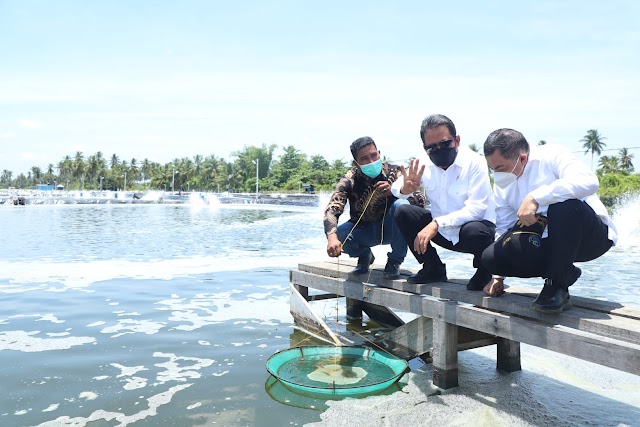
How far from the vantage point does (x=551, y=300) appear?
3305mm

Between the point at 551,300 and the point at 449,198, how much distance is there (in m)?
1.16

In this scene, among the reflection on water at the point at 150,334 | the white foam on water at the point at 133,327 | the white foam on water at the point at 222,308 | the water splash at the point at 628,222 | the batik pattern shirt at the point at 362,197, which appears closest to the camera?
the reflection on water at the point at 150,334

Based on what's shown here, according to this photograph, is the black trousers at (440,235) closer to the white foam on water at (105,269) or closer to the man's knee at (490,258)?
the man's knee at (490,258)

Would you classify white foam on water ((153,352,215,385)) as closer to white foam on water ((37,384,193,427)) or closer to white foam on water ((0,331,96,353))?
white foam on water ((37,384,193,427))

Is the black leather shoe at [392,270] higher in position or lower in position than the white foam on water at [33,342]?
higher

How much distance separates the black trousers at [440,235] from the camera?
3943mm

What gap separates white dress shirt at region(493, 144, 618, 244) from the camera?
3092 mm

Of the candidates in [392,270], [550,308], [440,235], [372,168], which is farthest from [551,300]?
[372,168]

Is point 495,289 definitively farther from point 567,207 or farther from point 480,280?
point 567,207

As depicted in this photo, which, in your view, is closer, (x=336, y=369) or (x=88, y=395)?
(x=88, y=395)

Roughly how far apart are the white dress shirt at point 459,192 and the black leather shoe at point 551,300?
2.68 ft

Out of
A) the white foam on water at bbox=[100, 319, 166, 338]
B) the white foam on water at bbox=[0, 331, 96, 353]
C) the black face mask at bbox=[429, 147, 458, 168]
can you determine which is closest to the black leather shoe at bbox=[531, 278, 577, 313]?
the black face mask at bbox=[429, 147, 458, 168]

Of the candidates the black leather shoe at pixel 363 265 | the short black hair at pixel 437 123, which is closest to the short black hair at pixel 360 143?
the short black hair at pixel 437 123

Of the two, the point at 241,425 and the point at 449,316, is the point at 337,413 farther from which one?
the point at 449,316
